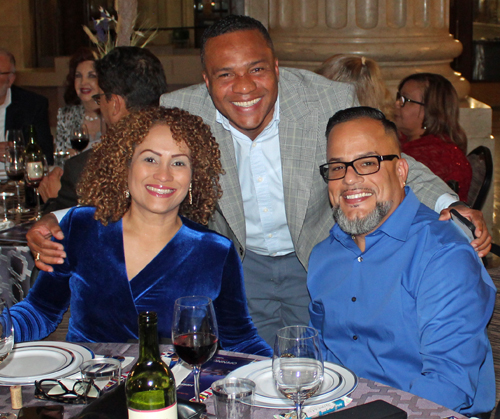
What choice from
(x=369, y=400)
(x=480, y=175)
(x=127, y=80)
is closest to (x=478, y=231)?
(x=369, y=400)

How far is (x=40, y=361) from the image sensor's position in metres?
1.48

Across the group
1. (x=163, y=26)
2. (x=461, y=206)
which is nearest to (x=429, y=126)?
(x=461, y=206)

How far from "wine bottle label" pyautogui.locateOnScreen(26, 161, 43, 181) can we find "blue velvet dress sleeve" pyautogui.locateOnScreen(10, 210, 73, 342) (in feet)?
4.43

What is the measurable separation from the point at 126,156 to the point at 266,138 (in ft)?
2.20

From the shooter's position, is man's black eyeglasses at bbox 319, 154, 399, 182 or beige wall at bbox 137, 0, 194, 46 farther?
beige wall at bbox 137, 0, 194, 46

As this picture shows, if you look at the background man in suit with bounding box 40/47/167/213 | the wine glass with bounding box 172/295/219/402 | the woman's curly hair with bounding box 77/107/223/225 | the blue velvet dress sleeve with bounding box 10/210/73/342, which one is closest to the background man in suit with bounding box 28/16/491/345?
the woman's curly hair with bounding box 77/107/223/225

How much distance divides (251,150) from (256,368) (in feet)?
3.95

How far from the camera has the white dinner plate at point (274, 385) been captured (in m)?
1.26

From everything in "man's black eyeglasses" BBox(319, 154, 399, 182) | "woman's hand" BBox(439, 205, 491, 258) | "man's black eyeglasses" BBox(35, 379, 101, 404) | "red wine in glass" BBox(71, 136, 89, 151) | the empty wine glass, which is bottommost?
"man's black eyeglasses" BBox(35, 379, 101, 404)

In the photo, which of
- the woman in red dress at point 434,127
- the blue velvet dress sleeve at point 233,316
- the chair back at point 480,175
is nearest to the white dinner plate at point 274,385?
the blue velvet dress sleeve at point 233,316

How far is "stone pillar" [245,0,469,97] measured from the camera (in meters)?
4.82

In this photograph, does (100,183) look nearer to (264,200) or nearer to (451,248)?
(264,200)

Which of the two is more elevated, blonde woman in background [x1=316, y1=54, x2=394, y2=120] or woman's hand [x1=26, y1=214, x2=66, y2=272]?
blonde woman in background [x1=316, y1=54, x2=394, y2=120]

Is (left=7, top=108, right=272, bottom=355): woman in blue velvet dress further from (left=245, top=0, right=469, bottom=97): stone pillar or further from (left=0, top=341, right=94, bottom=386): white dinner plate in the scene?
(left=245, top=0, right=469, bottom=97): stone pillar
